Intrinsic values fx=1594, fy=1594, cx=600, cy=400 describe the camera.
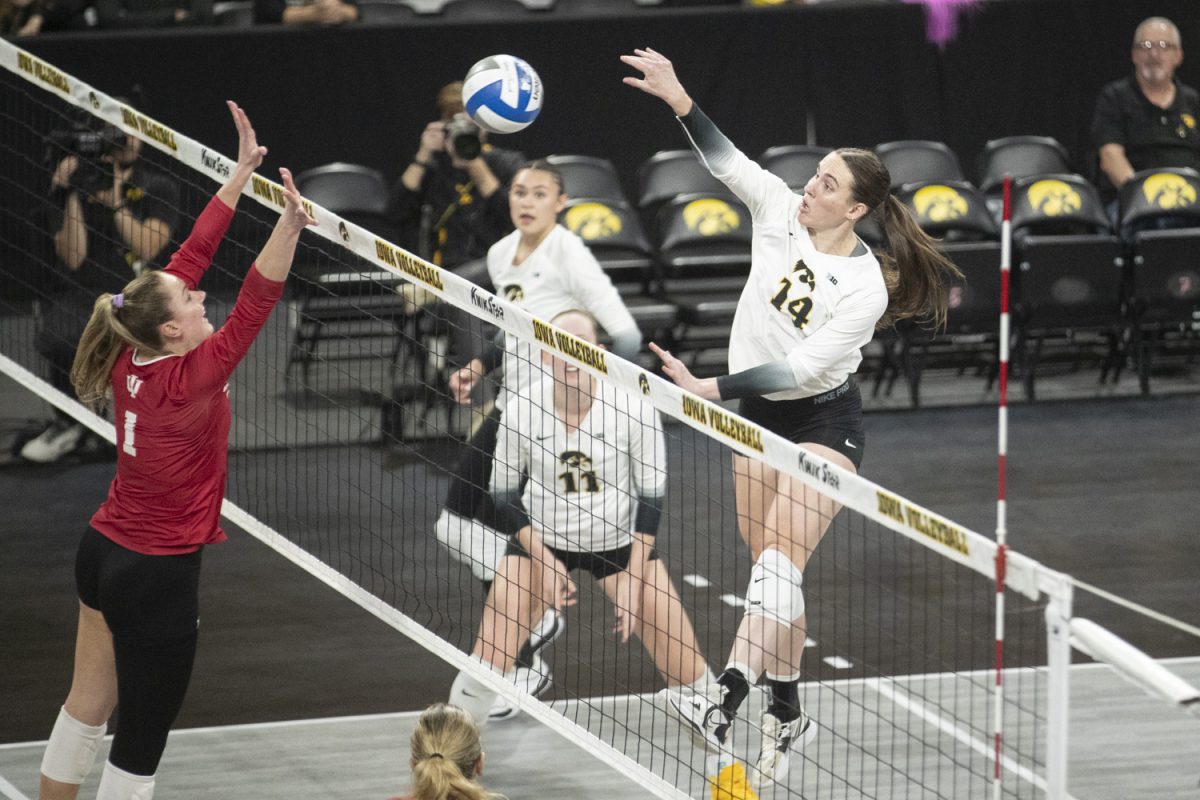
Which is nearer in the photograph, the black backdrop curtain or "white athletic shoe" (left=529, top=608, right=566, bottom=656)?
"white athletic shoe" (left=529, top=608, right=566, bottom=656)

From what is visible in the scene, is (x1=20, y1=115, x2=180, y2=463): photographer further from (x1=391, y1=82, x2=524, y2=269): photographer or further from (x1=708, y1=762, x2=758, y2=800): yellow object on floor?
(x1=708, y1=762, x2=758, y2=800): yellow object on floor

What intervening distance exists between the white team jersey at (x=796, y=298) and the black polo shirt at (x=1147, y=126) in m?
7.10

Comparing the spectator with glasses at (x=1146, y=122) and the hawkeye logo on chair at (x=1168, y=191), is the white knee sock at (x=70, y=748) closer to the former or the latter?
the hawkeye logo on chair at (x=1168, y=191)

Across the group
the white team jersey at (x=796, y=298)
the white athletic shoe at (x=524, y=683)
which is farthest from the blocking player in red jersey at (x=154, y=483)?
the white team jersey at (x=796, y=298)

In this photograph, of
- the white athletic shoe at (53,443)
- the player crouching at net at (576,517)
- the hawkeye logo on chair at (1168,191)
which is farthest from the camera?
the hawkeye logo on chair at (1168,191)

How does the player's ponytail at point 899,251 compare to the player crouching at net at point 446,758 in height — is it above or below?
above

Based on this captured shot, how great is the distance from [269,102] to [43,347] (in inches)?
148

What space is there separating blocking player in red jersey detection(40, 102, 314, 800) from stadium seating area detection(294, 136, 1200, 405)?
5876 millimetres

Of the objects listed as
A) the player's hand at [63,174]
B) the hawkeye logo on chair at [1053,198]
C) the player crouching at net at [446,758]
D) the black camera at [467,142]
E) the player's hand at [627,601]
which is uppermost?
the hawkeye logo on chair at [1053,198]

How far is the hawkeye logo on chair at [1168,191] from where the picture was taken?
11.2m

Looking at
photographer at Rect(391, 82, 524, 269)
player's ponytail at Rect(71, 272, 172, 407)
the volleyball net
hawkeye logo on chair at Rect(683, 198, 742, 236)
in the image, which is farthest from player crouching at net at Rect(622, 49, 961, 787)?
hawkeye logo on chair at Rect(683, 198, 742, 236)

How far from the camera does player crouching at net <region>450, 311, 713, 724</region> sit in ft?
18.7

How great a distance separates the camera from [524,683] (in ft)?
18.5

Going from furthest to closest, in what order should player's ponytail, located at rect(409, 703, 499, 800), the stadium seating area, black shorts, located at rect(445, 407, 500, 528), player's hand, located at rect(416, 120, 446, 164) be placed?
the stadium seating area → player's hand, located at rect(416, 120, 446, 164) → black shorts, located at rect(445, 407, 500, 528) → player's ponytail, located at rect(409, 703, 499, 800)
